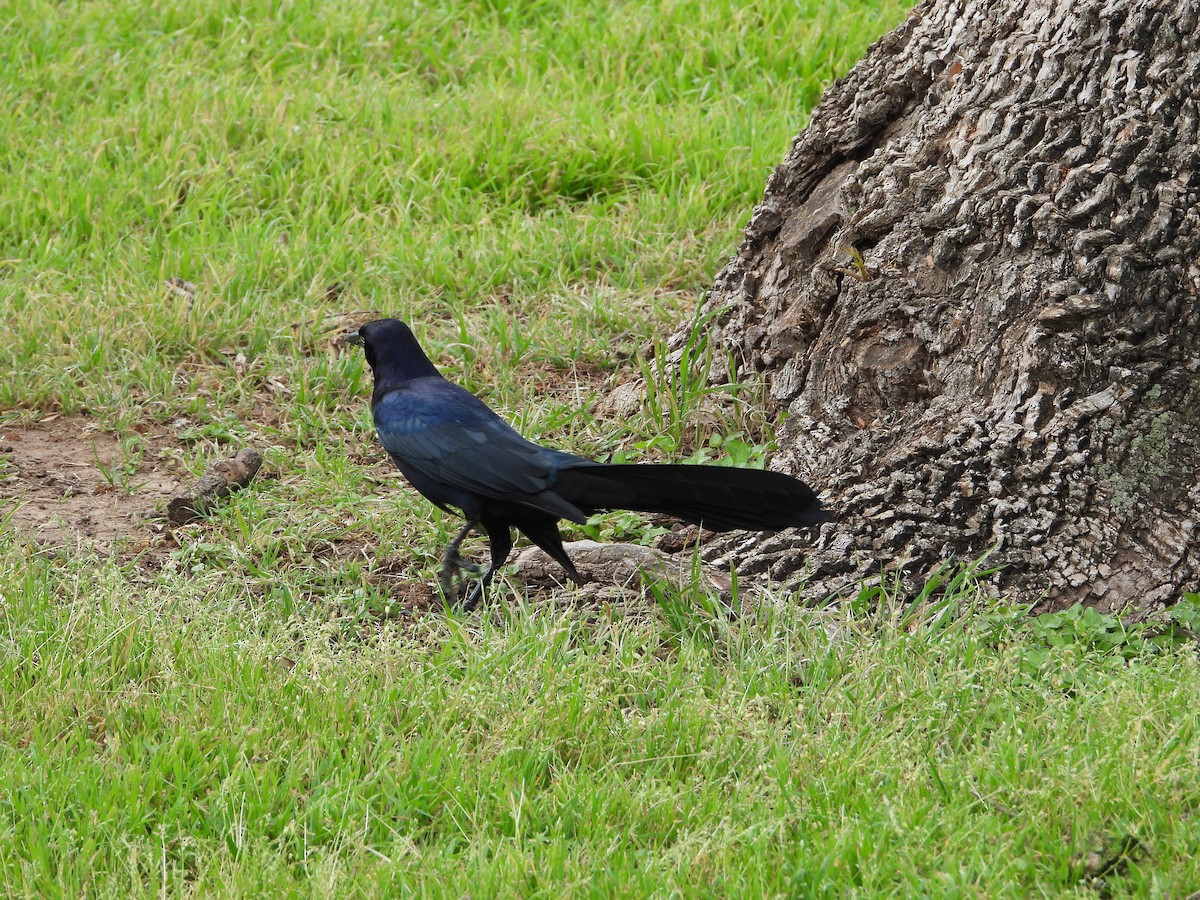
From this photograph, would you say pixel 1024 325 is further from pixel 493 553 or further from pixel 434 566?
pixel 434 566

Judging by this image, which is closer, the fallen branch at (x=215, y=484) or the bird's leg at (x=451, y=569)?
the bird's leg at (x=451, y=569)

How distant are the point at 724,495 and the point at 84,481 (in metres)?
2.63

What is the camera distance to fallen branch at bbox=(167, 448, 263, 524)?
4.82 m

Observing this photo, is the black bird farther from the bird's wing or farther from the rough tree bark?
the rough tree bark

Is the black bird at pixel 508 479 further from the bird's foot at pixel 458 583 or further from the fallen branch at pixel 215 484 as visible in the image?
the fallen branch at pixel 215 484

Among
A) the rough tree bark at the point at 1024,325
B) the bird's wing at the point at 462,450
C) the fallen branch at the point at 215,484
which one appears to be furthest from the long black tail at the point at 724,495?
the fallen branch at the point at 215,484

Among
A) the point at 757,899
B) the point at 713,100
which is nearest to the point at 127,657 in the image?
the point at 757,899

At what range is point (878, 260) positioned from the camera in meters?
4.34

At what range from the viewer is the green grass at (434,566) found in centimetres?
A: 292

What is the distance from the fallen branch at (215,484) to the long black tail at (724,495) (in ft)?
5.71

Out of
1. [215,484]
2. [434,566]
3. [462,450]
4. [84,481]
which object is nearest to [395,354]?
[462,450]

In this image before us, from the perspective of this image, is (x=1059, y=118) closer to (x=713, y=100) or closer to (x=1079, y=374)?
(x=1079, y=374)

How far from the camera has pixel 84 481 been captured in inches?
200

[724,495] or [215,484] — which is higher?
[724,495]
